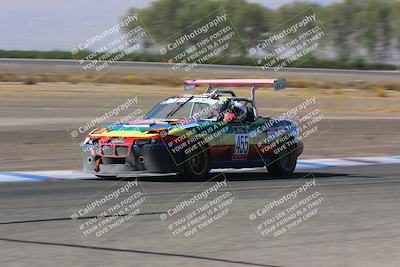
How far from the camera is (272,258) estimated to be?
7.38 m

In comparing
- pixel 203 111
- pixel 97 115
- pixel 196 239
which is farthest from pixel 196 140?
pixel 97 115

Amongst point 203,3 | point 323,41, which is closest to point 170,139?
point 323,41

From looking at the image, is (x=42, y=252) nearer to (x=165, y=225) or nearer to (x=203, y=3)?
(x=165, y=225)

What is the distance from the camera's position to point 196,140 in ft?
41.8

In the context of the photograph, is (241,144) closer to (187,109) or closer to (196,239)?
(187,109)

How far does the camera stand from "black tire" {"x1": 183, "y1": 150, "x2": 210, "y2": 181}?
12.7 meters

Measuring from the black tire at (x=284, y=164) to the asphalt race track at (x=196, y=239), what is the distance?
2.09m

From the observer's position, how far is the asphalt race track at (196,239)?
7.21 meters

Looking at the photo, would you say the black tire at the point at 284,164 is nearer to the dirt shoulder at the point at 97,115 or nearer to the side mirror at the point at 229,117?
the side mirror at the point at 229,117

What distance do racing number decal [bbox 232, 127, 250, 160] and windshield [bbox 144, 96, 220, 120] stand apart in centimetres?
47

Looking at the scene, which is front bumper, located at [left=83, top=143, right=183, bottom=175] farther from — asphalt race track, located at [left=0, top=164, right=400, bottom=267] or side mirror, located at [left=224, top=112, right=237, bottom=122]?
side mirror, located at [left=224, top=112, right=237, bottom=122]

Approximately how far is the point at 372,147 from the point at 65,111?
11.6 meters

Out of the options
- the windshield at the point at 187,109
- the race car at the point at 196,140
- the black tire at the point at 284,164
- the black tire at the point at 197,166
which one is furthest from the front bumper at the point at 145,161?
the black tire at the point at 284,164

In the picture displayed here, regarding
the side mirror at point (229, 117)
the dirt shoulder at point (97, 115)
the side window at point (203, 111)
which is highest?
the side window at point (203, 111)
